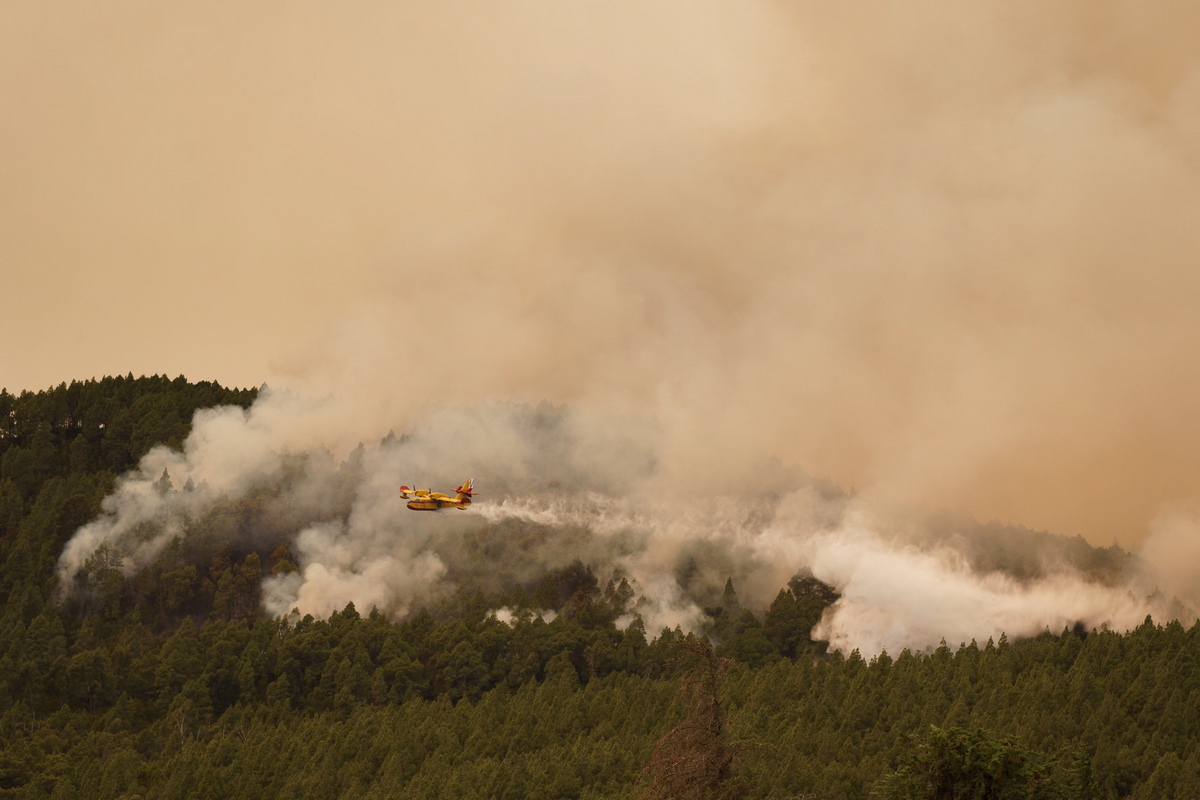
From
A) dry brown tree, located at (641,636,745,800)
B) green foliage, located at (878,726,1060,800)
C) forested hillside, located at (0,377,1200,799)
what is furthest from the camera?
forested hillside, located at (0,377,1200,799)

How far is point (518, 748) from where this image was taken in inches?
6398

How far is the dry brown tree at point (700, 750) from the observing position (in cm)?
6862

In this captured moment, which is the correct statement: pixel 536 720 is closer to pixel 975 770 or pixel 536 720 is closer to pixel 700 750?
pixel 975 770

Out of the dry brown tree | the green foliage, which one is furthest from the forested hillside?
the dry brown tree

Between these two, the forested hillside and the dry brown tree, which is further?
the forested hillside

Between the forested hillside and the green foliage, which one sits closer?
the green foliage

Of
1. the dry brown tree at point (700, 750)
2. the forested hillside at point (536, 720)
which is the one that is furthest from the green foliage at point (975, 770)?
the forested hillside at point (536, 720)

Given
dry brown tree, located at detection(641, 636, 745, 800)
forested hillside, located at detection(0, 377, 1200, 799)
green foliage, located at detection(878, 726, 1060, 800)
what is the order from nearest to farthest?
dry brown tree, located at detection(641, 636, 745, 800), green foliage, located at detection(878, 726, 1060, 800), forested hillside, located at detection(0, 377, 1200, 799)

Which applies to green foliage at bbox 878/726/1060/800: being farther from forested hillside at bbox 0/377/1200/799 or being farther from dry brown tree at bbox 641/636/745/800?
forested hillside at bbox 0/377/1200/799

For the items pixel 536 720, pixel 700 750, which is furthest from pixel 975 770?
pixel 536 720

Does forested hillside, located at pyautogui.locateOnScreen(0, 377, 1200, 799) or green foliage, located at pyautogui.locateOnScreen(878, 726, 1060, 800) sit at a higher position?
forested hillside, located at pyautogui.locateOnScreen(0, 377, 1200, 799)

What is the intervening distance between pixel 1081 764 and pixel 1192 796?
35.5 meters

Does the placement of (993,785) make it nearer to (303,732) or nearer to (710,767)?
(710,767)

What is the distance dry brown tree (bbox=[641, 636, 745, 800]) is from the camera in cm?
6862
